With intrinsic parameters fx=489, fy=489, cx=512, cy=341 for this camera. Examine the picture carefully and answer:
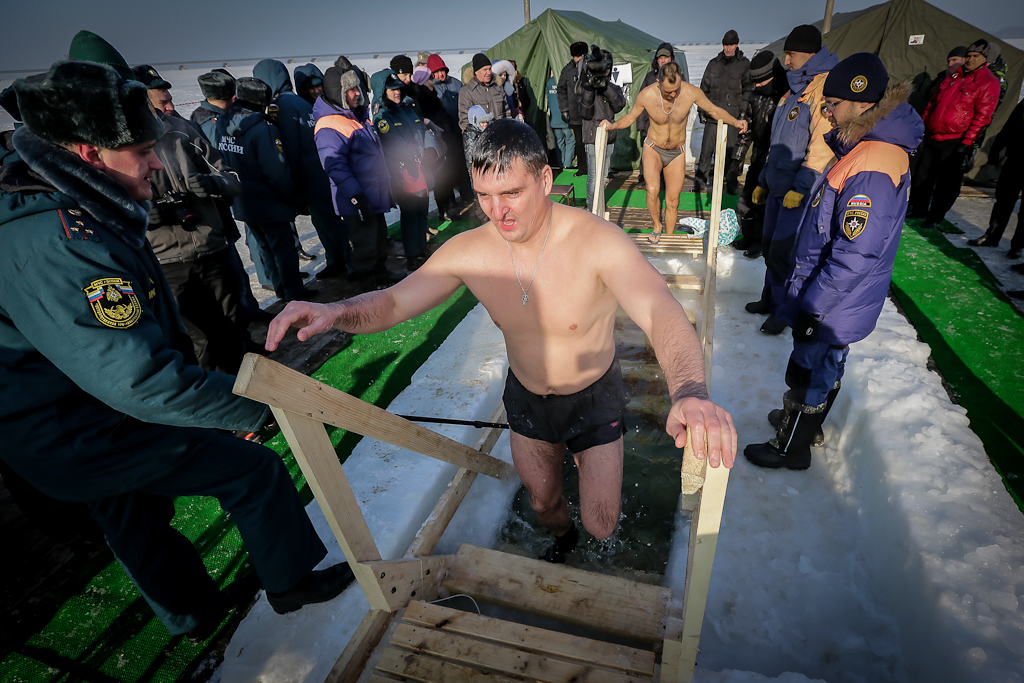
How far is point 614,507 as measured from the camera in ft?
8.58

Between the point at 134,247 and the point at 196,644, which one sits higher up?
the point at 134,247

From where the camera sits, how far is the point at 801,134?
4512 millimetres

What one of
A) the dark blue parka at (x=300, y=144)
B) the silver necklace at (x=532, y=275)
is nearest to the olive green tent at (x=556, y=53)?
the dark blue parka at (x=300, y=144)

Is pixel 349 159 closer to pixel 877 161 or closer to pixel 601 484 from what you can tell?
pixel 601 484

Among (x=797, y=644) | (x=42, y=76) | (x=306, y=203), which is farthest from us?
(x=306, y=203)

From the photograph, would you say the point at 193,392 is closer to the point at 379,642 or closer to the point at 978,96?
the point at 379,642

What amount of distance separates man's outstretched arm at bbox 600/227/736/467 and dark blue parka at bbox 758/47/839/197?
10.2ft

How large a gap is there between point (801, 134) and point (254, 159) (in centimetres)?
540

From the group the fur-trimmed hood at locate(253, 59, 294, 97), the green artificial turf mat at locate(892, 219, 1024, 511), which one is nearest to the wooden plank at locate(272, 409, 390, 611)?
the green artificial turf mat at locate(892, 219, 1024, 511)

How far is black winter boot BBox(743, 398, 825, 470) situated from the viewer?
3.13 meters

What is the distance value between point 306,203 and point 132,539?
491cm

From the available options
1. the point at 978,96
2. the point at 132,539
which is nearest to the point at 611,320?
the point at 132,539

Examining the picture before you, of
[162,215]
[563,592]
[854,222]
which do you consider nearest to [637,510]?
→ [563,592]

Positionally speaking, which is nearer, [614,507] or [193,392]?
[193,392]
